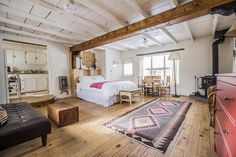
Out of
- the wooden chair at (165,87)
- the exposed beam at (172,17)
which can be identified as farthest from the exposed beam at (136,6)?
the wooden chair at (165,87)

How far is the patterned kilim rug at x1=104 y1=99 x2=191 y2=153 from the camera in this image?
6.63 ft

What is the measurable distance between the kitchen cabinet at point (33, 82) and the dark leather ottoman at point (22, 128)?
15.8ft

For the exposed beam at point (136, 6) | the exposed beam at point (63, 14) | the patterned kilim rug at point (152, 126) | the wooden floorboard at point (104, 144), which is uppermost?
the exposed beam at point (63, 14)

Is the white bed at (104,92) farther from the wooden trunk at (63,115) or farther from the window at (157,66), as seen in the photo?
the window at (157,66)

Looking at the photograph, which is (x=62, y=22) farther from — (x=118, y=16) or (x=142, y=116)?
(x=142, y=116)

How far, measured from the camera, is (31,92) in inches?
248

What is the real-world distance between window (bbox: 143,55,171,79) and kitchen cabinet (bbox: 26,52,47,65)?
5791 millimetres

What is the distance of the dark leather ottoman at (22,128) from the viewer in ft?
4.92

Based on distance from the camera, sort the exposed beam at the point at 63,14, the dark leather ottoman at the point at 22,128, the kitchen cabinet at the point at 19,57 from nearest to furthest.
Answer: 1. the dark leather ottoman at the point at 22,128
2. the exposed beam at the point at 63,14
3. the kitchen cabinet at the point at 19,57

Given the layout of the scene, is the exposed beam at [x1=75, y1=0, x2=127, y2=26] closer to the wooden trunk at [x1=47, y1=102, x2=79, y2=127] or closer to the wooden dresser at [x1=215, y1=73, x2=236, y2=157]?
the wooden trunk at [x1=47, y1=102, x2=79, y2=127]

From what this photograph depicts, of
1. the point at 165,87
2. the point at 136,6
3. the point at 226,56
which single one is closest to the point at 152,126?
the point at 136,6

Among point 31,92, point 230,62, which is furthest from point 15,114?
point 230,62

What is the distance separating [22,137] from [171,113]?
3.12 metres

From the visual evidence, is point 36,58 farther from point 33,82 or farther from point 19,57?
point 33,82
